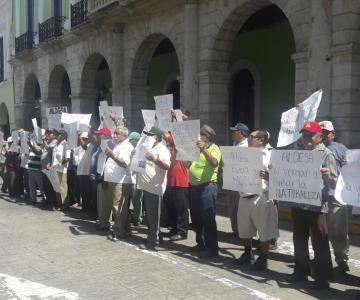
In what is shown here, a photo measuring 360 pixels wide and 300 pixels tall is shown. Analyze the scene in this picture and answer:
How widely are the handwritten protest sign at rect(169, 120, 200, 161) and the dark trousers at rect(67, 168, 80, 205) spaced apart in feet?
14.6

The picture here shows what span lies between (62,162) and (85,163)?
112 cm

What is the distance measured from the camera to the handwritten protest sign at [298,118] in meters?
6.26

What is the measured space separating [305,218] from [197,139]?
5.58 feet

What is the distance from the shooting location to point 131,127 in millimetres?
15852

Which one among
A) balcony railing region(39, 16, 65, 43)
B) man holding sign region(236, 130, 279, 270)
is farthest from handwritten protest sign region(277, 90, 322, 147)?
balcony railing region(39, 16, 65, 43)

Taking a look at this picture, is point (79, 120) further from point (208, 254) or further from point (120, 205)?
point (208, 254)

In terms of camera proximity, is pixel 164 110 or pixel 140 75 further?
pixel 140 75

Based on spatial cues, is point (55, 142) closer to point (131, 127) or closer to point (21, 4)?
point (131, 127)

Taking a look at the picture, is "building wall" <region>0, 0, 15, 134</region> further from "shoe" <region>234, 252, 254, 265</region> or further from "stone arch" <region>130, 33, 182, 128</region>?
"shoe" <region>234, 252, 254, 265</region>

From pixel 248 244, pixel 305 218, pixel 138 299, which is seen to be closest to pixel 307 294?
pixel 305 218

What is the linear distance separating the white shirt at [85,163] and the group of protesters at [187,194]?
0.02 m

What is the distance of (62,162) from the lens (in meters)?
10.4

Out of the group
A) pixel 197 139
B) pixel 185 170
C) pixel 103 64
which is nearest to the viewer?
pixel 197 139

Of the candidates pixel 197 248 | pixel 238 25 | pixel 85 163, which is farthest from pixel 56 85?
pixel 197 248
